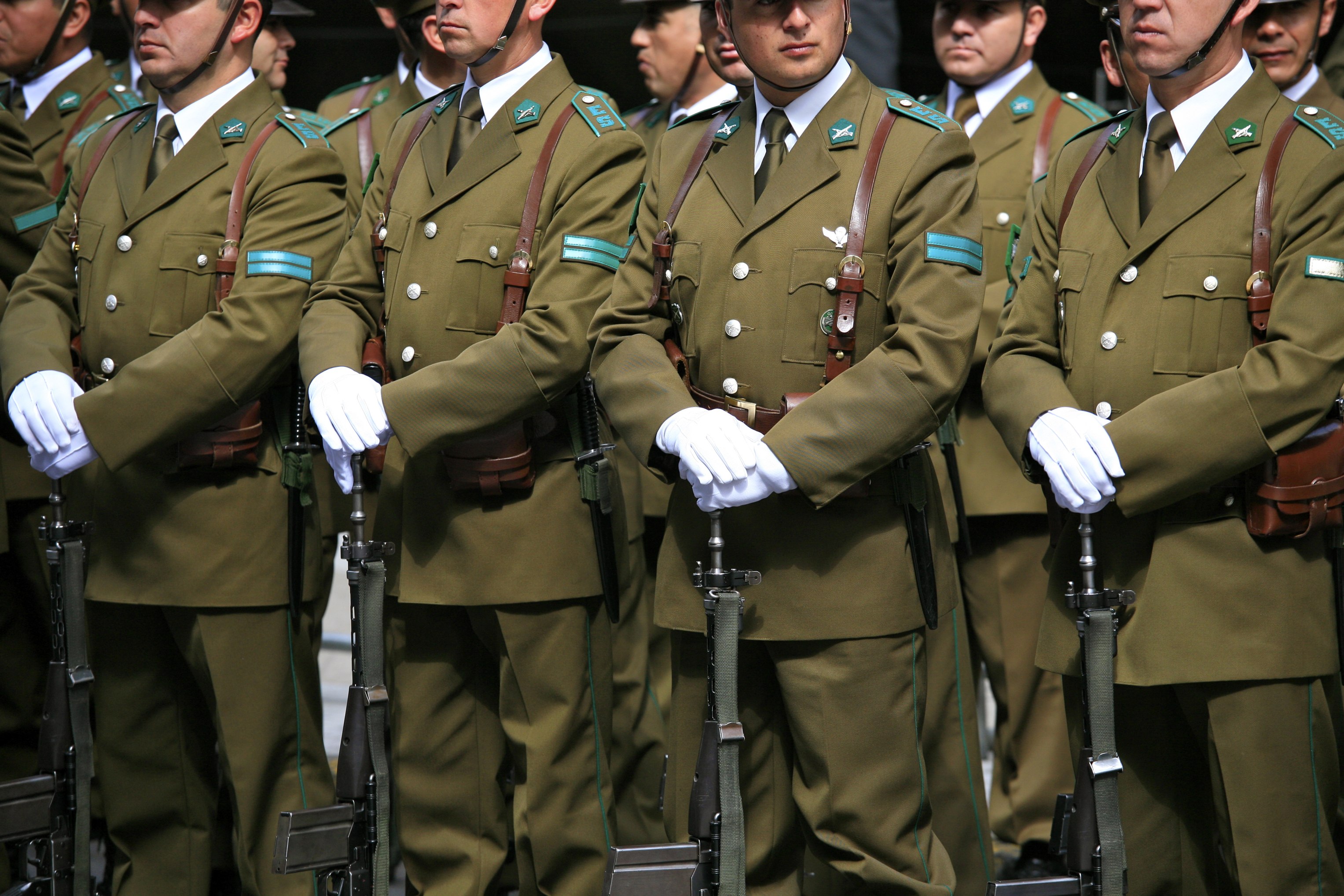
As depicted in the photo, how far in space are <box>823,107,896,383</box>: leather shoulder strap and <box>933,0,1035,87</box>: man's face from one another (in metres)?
1.92

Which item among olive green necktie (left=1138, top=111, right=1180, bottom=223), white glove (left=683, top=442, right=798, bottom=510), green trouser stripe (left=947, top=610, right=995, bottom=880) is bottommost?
green trouser stripe (left=947, top=610, right=995, bottom=880)

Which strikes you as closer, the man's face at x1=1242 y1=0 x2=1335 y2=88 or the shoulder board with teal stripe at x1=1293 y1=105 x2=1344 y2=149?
the shoulder board with teal stripe at x1=1293 y1=105 x2=1344 y2=149

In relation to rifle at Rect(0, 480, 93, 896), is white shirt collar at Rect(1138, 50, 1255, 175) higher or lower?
higher

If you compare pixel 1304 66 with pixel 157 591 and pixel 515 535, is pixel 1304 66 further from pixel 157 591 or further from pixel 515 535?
pixel 157 591

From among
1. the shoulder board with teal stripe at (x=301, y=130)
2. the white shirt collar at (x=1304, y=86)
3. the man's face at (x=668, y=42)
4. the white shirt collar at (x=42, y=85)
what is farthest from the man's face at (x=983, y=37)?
the white shirt collar at (x=42, y=85)

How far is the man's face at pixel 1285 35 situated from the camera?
4199 millimetres

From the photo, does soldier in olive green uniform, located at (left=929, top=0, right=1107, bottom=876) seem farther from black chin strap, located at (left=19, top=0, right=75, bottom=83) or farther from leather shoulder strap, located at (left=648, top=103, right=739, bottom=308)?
black chin strap, located at (left=19, top=0, right=75, bottom=83)

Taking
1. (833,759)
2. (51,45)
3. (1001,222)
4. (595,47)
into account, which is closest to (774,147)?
(833,759)

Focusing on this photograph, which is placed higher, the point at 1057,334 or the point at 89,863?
the point at 1057,334

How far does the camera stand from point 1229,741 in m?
2.90

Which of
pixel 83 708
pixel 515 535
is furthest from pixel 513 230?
pixel 83 708

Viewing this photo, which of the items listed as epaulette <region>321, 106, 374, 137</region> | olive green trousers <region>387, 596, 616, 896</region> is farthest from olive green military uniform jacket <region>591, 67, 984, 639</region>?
epaulette <region>321, 106, 374, 137</region>

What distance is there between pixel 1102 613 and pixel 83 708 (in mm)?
2360

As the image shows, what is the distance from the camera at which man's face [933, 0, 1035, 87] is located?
480cm
